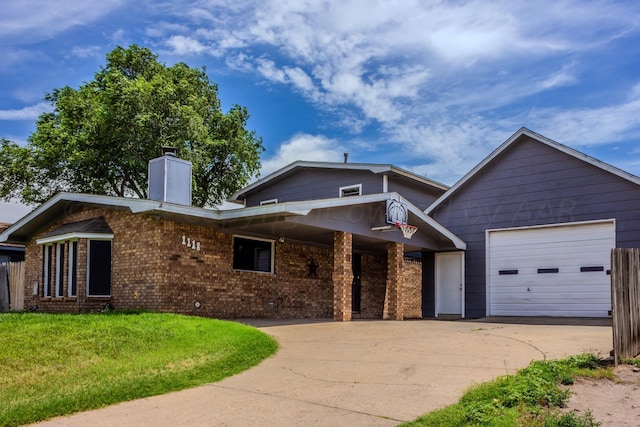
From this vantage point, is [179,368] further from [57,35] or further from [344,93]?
[344,93]

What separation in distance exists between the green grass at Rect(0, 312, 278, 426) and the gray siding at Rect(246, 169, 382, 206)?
36.9 ft

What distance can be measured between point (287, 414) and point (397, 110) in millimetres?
12897

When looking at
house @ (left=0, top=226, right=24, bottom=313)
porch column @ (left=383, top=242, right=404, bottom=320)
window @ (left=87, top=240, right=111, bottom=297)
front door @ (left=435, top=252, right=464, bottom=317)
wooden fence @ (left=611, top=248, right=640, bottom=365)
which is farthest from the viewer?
house @ (left=0, top=226, right=24, bottom=313)

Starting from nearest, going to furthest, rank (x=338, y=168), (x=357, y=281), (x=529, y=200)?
(x=529, y=200) < (x=357, y=281) < (x=338, y=168)

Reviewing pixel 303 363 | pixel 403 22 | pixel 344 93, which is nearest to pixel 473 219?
pixel 344 93

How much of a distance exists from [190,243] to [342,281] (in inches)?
152

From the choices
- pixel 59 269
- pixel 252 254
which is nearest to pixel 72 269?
pixel 59 269

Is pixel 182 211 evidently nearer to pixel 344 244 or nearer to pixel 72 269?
pixel 344 244

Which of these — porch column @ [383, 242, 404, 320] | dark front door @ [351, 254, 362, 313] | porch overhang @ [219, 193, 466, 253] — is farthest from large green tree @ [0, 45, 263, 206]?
porch column @ [383, 242, 404, 320]

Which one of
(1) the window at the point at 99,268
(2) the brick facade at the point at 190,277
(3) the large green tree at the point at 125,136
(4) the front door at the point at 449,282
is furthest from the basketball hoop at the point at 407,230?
(3) the large green tree at the point at 125,136

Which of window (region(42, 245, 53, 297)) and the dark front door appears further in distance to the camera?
the dark front door

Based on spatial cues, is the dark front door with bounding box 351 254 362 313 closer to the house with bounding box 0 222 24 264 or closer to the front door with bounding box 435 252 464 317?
the front door with bounding box 435 252 464 317

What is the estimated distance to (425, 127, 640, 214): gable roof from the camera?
15008mm

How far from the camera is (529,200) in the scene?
1675cm
